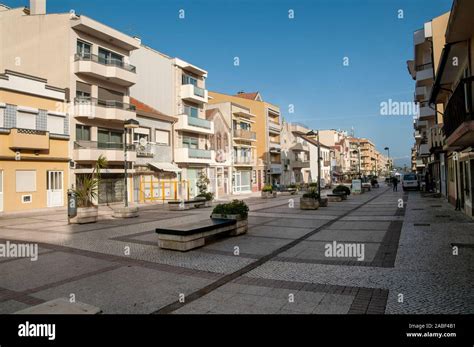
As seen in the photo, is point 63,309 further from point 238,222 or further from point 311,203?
point 311,203

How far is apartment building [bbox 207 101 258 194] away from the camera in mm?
44656

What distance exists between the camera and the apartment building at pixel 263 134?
1993 inches

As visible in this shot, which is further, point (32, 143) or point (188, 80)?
point (188, 80)

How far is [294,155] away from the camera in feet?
212

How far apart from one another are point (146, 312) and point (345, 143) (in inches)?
4479

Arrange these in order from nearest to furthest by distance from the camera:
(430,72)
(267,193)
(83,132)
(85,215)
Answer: (85,215)
(83,132)
(430,72)
(267,193)

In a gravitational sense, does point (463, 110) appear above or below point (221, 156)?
below

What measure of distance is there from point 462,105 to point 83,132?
24.8m

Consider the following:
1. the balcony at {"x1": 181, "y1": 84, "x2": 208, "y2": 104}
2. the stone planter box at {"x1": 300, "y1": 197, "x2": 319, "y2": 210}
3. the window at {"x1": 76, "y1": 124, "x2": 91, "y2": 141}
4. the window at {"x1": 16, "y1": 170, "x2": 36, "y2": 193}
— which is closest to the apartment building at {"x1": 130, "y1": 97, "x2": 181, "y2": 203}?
the balcony at {"x1": 181, "y1": 84, "x2": 208, "y2": 104}

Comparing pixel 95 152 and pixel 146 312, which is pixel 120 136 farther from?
pixel 146 312

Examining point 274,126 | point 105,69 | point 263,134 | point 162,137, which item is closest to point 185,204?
point 162,137

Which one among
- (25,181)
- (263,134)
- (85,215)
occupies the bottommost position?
(85,215)

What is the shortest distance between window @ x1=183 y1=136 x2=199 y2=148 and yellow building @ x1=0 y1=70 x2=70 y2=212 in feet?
43.9

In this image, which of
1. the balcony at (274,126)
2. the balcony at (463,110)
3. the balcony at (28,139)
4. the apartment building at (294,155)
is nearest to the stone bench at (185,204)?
the balcony at (28,139)
